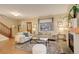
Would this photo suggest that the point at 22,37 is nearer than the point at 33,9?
No

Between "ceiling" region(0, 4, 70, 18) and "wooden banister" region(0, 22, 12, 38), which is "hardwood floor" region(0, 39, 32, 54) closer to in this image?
"wooden banister" region(0, 22, 12, 38)

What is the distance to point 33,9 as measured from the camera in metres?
2.42

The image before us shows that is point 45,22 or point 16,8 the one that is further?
point 45,22

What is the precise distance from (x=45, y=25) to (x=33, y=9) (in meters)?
0.40

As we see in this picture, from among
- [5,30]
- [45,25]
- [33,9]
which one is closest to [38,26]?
[45,25]

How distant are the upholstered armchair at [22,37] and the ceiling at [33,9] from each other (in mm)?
353

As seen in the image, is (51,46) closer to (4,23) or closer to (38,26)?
(38,26)

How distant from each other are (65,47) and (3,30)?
121cm

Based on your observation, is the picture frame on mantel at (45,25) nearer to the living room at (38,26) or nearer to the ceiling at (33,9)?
the living room at (38,26)

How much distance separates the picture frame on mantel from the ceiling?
15 centimetres

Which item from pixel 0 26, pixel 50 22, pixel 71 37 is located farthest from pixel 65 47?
pixel 0 26

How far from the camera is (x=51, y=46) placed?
2.46 m

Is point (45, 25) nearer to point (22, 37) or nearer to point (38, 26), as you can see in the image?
point (38, 26)

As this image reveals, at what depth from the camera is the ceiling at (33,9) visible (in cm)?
238
